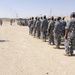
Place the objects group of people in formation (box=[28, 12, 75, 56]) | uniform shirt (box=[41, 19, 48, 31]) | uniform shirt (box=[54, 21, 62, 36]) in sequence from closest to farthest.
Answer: group of people in formation (box=[28, 12, 75, 56]) < uniform shirt (box=[54, 21, 62, 36]) < uniform shirt (box=[41, 19, 48, 31])

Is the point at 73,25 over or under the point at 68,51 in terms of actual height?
over

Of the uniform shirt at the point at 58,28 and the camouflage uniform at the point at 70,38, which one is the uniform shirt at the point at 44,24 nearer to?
the uniform shirt at the point at 58,28

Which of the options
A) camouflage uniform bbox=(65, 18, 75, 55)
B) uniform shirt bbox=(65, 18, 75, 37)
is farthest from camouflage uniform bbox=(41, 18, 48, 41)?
uniform shirt bbox=(65, 18, 75, 37)

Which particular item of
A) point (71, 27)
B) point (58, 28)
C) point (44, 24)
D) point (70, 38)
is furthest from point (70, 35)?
point (44, 24)

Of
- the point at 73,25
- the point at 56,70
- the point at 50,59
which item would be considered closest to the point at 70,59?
the point at 50,59

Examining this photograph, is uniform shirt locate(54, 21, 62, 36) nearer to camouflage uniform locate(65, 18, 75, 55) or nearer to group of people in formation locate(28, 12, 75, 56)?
group of people in formation locate(28, 12, 75, 56)

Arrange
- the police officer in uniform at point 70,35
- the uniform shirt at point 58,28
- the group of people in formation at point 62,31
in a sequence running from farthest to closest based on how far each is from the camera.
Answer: the uniform shirt at point 58,28
the group of people in formation at point 62,31
the police officer in uniform at point 70,35

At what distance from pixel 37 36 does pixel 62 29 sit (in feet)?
25.8

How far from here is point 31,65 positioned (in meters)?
10.3

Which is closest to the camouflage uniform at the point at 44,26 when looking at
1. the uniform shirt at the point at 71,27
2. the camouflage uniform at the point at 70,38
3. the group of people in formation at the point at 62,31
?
the group of people in formation at the point at 62,31

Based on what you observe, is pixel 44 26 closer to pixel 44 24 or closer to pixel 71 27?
pixel 44 24

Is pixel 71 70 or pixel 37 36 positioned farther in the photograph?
pixel 37 36

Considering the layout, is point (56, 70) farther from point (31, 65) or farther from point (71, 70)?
point (31, 65)

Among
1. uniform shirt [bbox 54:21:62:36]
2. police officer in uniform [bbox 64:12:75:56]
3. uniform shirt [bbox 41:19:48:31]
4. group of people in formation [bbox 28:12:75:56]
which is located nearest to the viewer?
police officer in uniform [bbox 64:12:75:56]
